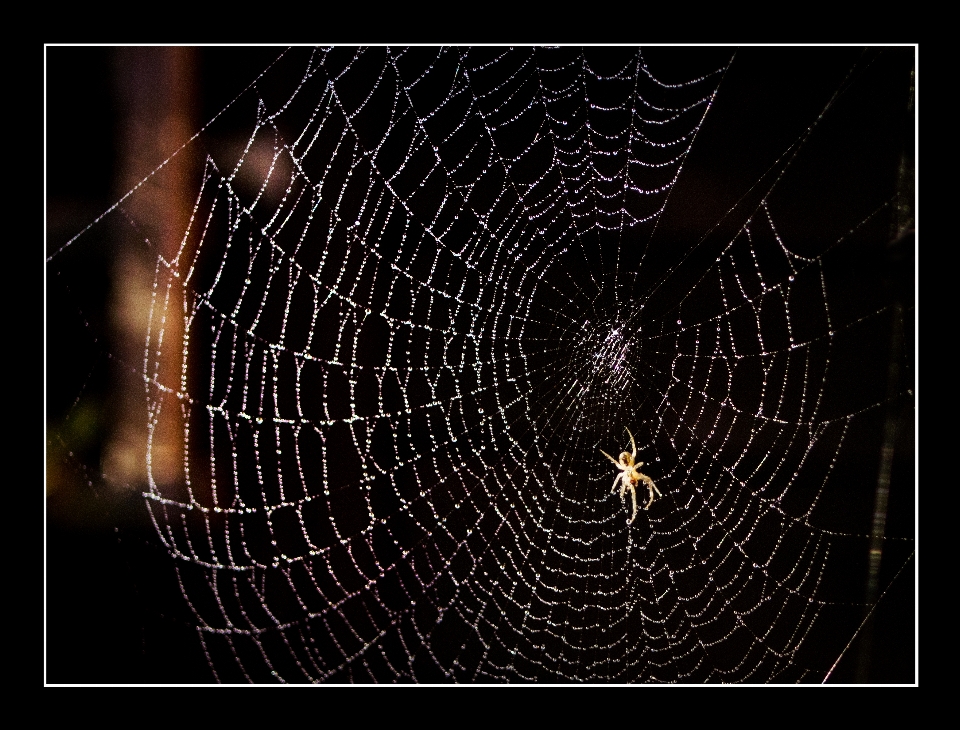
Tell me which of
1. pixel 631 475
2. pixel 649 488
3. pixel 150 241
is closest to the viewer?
pixel 150 241

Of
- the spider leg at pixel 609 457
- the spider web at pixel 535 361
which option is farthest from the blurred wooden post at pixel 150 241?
the spider leg at pixel 609 457

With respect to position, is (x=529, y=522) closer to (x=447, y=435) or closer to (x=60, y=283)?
(x=447, y=435)

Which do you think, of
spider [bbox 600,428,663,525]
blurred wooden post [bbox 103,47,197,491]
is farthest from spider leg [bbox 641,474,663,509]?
blurred wooden post [bbox 103,47,197,491]

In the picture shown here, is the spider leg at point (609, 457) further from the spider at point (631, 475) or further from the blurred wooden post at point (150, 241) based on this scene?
the blurred wooden post at point (150, 241)

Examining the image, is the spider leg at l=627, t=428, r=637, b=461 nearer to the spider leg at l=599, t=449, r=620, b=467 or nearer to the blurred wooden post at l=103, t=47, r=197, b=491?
the spider leg at l=599, t=449, r=620, b=467

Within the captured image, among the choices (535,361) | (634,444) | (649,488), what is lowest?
(649,488)

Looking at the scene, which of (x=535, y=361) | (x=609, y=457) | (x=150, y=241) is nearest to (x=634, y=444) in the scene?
(x=609, y=457)

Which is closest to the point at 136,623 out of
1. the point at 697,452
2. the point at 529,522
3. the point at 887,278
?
the point at 529,522

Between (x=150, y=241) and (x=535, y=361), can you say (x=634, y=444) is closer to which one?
(x=535, y=361)
